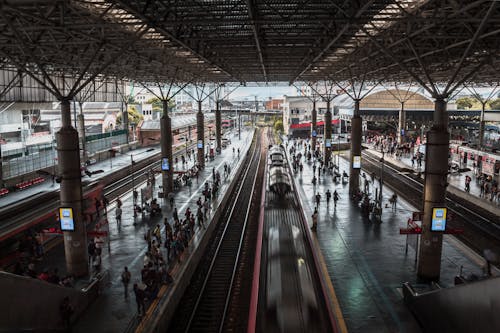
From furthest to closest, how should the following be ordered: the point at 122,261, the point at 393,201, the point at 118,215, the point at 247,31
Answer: the point at 393,201
the point at 118,215
the point at 247,31
the point at 122,261

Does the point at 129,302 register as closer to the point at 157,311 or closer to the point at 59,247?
the point at 157,311

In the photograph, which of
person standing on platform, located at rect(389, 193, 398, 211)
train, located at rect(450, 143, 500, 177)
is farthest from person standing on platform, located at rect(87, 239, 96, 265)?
train, located at rect(450, 143, 500, 177)

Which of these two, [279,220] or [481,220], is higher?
[279,220]

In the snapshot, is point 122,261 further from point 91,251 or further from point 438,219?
point 438,219

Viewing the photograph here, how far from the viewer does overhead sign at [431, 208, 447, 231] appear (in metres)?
15.9

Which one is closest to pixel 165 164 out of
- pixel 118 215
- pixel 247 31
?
pixel 118 215

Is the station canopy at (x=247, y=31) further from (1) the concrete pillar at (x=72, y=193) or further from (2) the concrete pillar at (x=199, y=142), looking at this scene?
(2) the concrete pillar at (x=199, y=142)

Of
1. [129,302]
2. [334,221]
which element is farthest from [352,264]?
[129,302]

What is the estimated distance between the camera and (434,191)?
52.6 ft

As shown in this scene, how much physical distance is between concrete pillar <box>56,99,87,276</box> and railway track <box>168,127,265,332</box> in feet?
14.2

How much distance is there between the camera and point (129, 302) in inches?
559

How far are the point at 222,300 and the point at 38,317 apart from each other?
258 inches

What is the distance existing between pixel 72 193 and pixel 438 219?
13790 millimetres

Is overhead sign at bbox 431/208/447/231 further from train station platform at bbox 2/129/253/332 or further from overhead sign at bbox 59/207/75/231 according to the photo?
overhead sign at bbox 59/207/75/231
